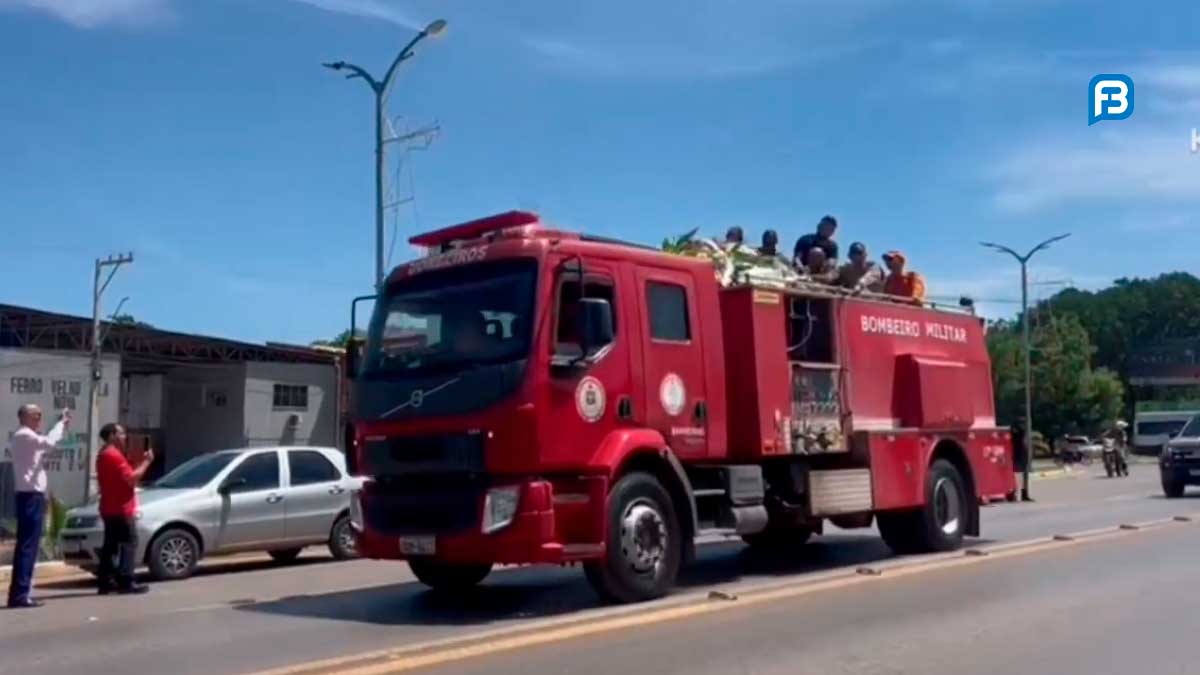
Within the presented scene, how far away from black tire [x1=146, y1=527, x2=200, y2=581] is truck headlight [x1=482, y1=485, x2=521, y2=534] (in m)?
6.39

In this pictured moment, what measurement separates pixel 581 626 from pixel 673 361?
2.98 meters

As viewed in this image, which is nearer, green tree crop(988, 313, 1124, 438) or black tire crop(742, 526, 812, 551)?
black tire crop(742, 526, 812, 551)

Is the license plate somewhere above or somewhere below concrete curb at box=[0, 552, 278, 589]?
above

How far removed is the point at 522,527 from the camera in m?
10.7

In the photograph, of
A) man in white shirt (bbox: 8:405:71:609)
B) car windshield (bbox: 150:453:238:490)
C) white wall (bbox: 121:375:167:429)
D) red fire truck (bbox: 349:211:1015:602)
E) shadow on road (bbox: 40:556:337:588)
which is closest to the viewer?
red fire truck (bbox: 349:211:1015:602)

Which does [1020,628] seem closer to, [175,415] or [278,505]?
[278,505]

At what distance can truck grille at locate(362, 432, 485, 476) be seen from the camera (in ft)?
35.8

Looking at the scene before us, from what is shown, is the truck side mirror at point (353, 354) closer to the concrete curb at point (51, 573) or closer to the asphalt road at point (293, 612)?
the asphalt road at point (293, 612)

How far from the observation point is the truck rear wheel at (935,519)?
15398mm

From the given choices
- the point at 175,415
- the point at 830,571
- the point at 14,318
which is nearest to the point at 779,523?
the point at 830,571

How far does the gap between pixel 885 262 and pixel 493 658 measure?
29.6 feet

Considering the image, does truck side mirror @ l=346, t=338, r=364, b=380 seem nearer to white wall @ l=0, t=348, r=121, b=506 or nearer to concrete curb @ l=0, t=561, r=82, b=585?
concrete curb @ l=0, t=561, r=82, b=585

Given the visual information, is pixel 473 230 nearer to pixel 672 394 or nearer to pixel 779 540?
pixel 672 394

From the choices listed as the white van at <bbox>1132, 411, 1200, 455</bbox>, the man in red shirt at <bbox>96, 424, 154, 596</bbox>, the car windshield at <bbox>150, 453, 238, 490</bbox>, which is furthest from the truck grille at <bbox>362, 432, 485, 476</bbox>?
the white van at <bbox>1132, 411, 1200, 455</bbox>
